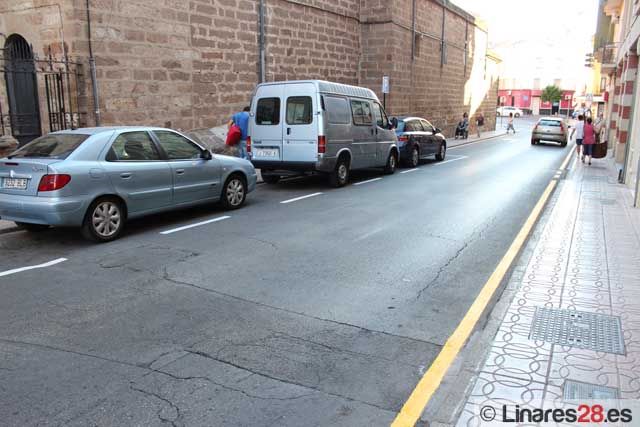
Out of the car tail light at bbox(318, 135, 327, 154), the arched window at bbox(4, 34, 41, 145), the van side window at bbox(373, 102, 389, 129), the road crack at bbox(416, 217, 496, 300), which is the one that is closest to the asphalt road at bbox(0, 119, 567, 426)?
the road crack at bbox(416, 217, 496, 300)

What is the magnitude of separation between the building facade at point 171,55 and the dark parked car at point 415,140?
474 cm

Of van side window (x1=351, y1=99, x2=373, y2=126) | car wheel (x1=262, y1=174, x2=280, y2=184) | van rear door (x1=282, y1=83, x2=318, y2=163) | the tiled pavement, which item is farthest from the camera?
car wheel (x1=262, y1=174, x2=280, y2=184)

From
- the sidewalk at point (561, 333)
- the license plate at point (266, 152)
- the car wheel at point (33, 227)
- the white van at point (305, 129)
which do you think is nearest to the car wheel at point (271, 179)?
the white van at point (305, 129)

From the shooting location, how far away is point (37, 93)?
12.9 m

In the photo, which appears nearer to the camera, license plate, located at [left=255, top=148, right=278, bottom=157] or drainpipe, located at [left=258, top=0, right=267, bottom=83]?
license plate, located at [left=255, top=148, right=278, bottom=157]

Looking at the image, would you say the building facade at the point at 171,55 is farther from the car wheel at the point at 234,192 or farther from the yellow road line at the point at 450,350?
the yellow road line at the point at 450,350

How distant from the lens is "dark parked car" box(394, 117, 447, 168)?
683 inches

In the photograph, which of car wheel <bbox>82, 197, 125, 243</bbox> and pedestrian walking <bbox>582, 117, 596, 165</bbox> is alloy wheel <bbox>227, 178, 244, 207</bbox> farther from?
pedestrian walking <bbox>582, 117, 596, 165</bbox>

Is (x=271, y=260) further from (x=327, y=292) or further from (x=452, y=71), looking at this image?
(x=452, y=71)

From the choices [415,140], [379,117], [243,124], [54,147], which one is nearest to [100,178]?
[54,147]

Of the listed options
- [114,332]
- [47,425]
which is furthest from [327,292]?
[47,425]

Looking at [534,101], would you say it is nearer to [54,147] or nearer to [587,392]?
[54,147]

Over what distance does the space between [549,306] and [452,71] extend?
32.5 meters

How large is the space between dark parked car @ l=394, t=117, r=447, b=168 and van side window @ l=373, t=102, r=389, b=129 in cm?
248
